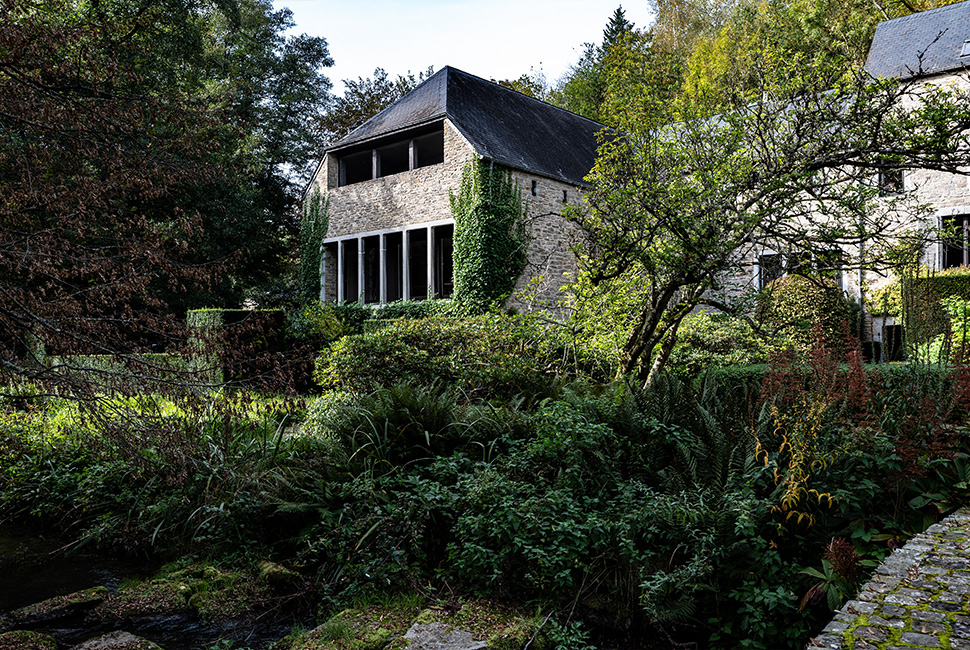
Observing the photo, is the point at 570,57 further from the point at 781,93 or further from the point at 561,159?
the point at 781,93

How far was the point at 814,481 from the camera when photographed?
12.9ft

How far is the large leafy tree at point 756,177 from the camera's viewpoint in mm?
5477

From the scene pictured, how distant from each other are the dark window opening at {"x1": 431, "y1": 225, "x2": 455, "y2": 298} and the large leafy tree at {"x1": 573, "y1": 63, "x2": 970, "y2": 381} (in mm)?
10990

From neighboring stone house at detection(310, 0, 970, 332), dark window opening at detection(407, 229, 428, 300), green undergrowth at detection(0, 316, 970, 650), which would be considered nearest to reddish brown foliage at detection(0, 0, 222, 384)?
green undergrowth at detection(0, 316, 970, 650)

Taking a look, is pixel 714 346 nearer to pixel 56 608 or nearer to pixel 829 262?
pixel 829 262

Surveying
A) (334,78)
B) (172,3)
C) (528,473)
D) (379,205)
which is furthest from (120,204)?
(334,78)

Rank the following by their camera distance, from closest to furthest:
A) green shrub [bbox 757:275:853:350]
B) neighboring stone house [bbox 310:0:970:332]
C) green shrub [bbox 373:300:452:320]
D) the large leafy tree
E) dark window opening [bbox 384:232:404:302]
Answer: the large leafy tree, green shrub [bbox 757:275:853:350], neighboring stone house [bbox 310:0:970:332], green shrub [bbox 373:300:452:320], dark window opening [bbox 384:232:404:302]

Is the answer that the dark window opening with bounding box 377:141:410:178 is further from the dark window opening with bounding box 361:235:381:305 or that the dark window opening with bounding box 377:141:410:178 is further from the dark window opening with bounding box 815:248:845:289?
the dark window opening with bounding box 815:248:845:289

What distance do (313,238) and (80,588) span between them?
15.9 metres

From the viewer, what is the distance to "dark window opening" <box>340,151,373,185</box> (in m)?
19.6

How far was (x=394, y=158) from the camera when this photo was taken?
75.0 feet

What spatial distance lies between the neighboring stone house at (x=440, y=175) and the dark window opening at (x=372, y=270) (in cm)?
4

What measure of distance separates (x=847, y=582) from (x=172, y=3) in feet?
68.6

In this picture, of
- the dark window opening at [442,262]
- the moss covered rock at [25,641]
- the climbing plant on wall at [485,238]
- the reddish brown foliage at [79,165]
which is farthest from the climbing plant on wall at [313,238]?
the moss covered rock at [25,641]
